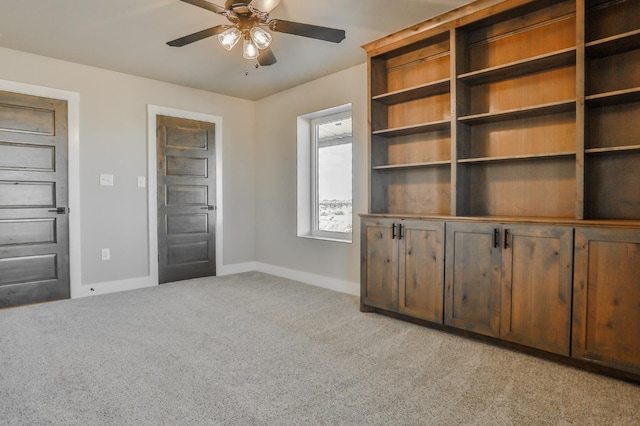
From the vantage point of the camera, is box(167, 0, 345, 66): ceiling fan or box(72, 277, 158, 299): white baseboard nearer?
box(167, 0, 345, 66): ceiling fan

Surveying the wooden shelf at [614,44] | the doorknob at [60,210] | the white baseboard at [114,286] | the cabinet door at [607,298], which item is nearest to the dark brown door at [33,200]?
the doorknob at [60,210]

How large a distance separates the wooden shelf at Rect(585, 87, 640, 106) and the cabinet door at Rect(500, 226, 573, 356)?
82cm

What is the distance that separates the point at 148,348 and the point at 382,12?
298cm

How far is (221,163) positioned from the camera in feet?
16.3

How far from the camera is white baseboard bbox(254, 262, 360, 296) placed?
4047mm

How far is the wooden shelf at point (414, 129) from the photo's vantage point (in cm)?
302

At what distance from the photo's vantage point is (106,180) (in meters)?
4.08

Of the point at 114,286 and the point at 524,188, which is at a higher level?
the point at 524,188

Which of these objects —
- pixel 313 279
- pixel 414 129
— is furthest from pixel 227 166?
pixel 414 129

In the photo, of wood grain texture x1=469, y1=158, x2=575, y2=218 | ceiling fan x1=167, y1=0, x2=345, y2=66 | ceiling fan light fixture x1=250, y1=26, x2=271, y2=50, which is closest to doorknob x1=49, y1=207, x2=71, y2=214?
ceiling fan x1=167, y1=0, x2=345, y2=66

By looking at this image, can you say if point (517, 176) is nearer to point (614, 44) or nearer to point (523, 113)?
point (523, 113)

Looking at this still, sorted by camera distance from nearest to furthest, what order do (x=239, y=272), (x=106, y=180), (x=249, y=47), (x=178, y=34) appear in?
(x=249, y=47) < (x=178, y=34) < (x=106, y=180) < (x=239, y=272)

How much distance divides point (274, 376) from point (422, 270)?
1.43 meters

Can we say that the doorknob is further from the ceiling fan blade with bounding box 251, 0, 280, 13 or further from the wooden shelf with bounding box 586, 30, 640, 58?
the wooden shelf with bounding box 586, 30, 640, 58
